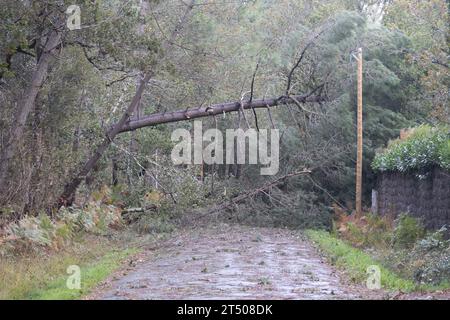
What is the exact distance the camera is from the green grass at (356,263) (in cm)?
1545

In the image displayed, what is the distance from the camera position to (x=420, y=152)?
76.5 feet

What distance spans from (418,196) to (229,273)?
27.8 ft

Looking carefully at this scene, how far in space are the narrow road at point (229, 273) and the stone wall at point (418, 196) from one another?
326 centimetres

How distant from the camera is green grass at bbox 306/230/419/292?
15445 millimetres

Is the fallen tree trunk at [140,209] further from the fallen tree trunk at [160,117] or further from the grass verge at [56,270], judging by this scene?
the grass verge at [56,270]

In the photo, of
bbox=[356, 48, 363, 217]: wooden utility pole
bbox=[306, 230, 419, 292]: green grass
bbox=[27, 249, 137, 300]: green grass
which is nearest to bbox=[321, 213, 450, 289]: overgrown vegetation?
bbox=[306, 230, 419, 292]: green grass

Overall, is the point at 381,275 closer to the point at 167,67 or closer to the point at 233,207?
the point at 167,67

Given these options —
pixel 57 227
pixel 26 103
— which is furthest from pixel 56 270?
pixel 26 103

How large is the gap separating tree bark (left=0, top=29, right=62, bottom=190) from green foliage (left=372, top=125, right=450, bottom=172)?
10.7 metres

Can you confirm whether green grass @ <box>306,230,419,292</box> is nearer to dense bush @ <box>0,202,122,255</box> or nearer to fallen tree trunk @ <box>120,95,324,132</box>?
fallen tree trunk @ <box>120,95,324,132</box>

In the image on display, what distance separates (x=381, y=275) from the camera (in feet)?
54.3

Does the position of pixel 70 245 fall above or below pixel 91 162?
below

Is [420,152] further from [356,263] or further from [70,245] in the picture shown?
[70,245]

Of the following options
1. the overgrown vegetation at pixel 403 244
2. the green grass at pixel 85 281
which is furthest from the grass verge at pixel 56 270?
the overgrown vegetation at pixel 403 244
